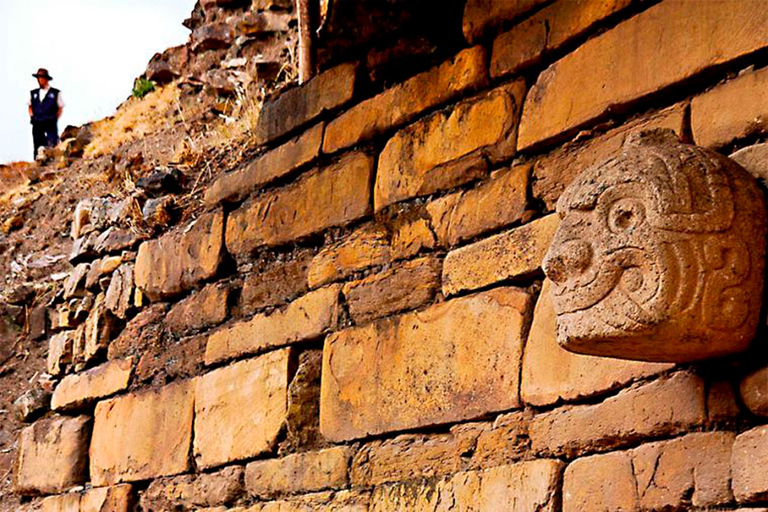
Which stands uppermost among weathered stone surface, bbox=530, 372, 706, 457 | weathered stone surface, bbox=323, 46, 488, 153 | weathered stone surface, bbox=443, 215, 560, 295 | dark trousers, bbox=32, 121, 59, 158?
dark trousers, bbox=32, 121, 59, 158

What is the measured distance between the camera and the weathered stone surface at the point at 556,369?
354 cm

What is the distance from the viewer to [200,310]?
579 cm

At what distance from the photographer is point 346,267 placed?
16.2 ft

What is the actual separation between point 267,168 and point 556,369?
233cm

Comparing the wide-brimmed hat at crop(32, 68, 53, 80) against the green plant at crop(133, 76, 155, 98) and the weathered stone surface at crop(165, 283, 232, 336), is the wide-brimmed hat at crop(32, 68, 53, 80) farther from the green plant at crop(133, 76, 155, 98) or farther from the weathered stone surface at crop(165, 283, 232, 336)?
the weathered stone surface at crop(165, 283, 232, 336)

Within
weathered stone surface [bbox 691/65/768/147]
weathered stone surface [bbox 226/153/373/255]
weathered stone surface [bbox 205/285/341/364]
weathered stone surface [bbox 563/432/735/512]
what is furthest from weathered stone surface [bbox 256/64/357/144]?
weathered stone surface [bbox 563/432/735/512]

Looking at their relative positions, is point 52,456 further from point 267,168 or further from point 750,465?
point 750,465

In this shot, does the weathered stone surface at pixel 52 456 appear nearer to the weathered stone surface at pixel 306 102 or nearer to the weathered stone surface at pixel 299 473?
the weathered stone surface at pixel 299 473

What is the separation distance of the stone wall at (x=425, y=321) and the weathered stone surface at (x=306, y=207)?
0.03 ft

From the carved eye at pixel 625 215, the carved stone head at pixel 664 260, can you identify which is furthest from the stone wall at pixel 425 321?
the carved eye at pixel 625 215

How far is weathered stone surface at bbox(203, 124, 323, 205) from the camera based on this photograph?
17.8 ft

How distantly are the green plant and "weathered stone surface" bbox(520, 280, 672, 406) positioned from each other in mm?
10065

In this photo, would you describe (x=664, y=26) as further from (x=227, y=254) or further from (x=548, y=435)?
(x=227, y=254)

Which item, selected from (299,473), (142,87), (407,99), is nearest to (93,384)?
(299,473)
